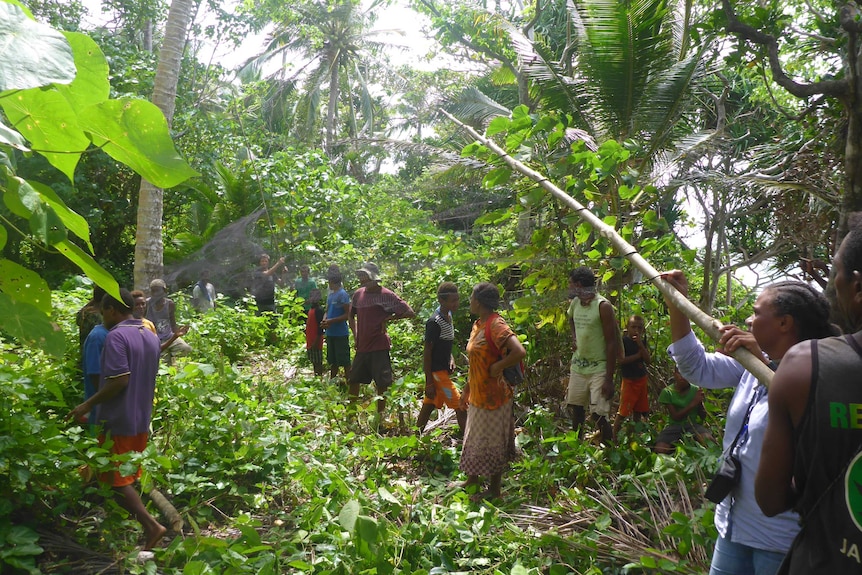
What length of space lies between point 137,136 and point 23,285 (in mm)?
272

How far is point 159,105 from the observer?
798cm

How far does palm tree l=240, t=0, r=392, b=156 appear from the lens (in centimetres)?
2289

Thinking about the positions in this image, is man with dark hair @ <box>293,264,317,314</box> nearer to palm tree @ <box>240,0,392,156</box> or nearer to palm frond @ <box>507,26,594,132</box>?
palm frond @ <box>507,26,594,132</box>

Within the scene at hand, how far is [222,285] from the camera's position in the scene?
35.3ft

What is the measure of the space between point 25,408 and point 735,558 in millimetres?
3487

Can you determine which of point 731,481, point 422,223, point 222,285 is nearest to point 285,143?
point 422,223

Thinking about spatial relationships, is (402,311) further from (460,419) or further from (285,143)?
(285,143)

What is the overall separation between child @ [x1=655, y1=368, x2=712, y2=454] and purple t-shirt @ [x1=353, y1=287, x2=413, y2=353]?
2857 mm

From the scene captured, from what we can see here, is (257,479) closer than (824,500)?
No

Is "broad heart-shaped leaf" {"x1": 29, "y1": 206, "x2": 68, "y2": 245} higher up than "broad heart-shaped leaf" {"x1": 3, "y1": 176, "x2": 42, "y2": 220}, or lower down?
lower down

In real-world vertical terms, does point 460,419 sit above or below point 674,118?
below

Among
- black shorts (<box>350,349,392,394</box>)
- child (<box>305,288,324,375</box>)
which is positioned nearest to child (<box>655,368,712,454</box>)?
black shorts (<box>350,349,392,394</box>)

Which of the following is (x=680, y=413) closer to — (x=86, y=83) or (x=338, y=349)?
(x=338, y=349)

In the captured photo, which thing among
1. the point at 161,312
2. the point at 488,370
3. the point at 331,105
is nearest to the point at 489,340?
the point at 488,370
